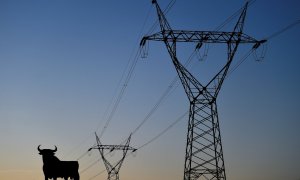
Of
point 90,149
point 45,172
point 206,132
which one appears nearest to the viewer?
point 206,132

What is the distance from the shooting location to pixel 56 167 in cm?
3412

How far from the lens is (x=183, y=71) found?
29.3 metres

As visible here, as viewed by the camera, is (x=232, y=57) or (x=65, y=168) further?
(x=65, y=168)

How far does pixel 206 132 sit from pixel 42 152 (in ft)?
45.2

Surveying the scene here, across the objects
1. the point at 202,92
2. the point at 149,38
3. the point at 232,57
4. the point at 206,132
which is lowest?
the point at 206,132

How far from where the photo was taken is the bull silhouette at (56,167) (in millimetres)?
33906

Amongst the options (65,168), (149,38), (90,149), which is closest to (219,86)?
(149,38)

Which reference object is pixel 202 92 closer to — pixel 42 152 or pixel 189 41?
pixel 189 41

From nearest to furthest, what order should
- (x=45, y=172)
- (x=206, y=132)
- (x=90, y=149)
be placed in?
(x=206, y=132), (x=45, y=172), (x=90, y=149)

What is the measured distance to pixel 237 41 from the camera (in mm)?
29953

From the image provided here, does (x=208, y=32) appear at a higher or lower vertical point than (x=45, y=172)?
higher

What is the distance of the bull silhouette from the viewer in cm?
3391

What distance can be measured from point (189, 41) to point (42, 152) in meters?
14.6

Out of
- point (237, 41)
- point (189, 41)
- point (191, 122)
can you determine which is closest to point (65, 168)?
point (191, 122)
